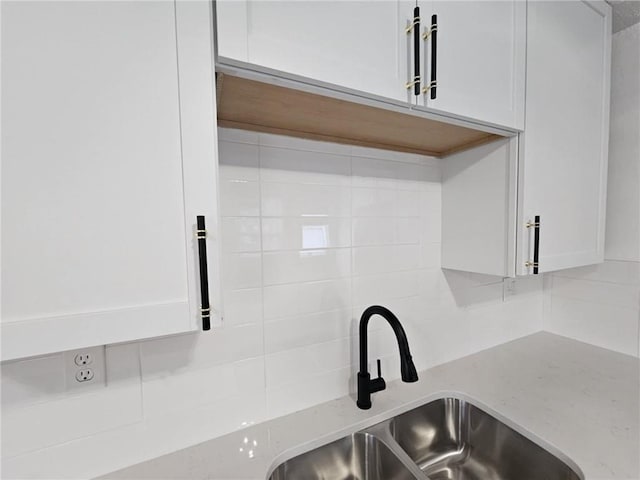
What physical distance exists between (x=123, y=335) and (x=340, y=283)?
2.29ft

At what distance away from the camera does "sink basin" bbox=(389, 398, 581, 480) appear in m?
0.92

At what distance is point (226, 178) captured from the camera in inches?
35.4

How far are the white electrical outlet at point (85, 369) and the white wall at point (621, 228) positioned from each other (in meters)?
2.08

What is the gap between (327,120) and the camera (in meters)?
0.90

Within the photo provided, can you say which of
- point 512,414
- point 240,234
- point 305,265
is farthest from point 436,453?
point 240,234

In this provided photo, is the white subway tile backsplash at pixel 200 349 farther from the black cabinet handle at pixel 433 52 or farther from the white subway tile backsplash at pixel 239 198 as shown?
the black cabinet handle at pixel 433 52

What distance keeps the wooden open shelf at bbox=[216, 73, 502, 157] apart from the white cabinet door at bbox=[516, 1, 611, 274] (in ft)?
0.68

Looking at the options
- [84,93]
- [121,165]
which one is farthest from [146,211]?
[84,93]

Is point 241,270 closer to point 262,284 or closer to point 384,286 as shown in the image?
point 262,284

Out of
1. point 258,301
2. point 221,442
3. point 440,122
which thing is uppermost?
point 440,122

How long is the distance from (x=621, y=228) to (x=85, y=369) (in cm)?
214

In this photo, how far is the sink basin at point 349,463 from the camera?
861mm

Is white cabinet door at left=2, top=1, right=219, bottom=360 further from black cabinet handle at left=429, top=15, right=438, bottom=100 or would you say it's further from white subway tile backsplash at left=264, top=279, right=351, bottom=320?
black cabinet handle at left=429, top=15, right=438, bottom=100

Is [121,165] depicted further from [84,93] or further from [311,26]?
[311,26]
